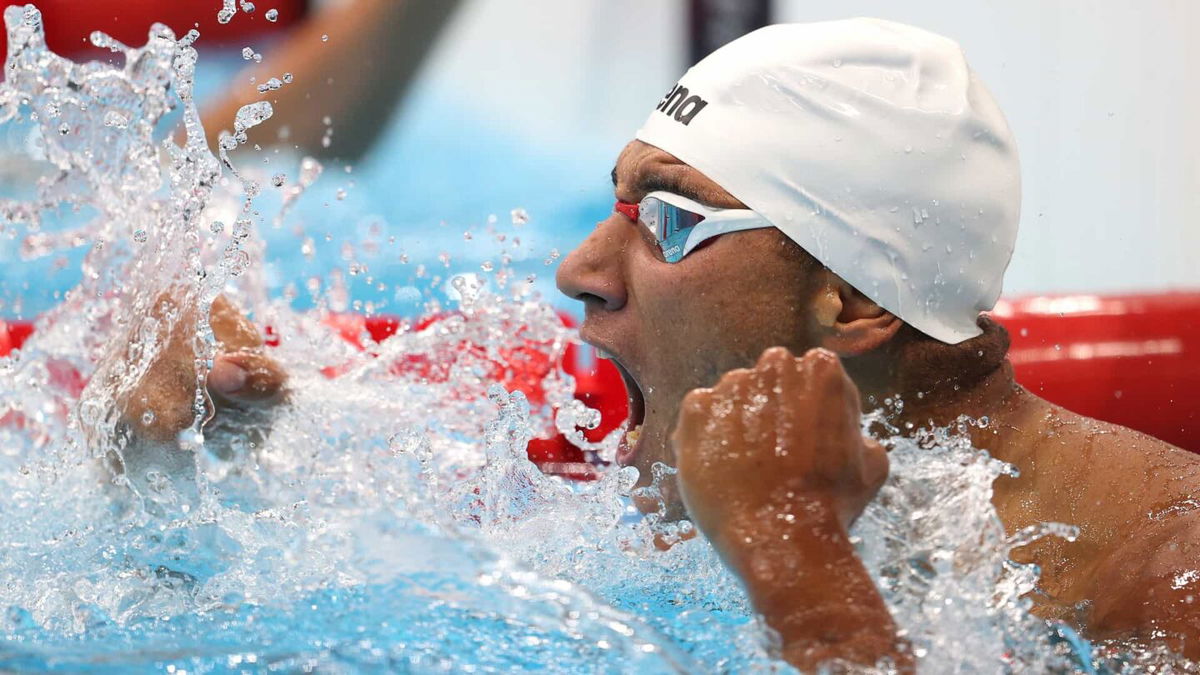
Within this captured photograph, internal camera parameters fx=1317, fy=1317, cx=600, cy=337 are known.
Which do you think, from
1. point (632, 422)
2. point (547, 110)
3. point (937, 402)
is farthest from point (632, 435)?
point (547, 110)

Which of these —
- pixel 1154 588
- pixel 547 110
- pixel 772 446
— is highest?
pixel 772 446

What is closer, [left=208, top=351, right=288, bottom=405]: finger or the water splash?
the water splash

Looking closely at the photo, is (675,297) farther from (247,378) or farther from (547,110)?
(547,110)

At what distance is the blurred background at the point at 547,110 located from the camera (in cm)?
539

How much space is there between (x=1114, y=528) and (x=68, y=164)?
1604 millimetres

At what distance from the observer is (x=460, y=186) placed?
686cm

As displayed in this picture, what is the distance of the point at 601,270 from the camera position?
160 centimetres

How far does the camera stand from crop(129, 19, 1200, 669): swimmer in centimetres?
149

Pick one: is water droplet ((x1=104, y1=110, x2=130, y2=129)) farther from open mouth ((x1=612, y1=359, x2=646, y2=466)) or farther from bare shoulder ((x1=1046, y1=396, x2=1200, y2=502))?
bare shoulder ((x1=1046, y1=396, x2=1200, y2=502))

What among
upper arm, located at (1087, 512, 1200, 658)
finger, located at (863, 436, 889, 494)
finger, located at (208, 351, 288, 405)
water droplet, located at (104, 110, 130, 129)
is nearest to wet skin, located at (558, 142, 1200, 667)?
upper arm, located at (1087, 512, 1200, 658)

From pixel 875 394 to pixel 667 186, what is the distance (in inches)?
13.8

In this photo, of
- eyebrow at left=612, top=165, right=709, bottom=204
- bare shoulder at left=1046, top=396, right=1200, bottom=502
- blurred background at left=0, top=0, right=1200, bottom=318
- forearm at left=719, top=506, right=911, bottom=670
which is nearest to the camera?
forearm at left=719, top=506, right=911, bottom=670

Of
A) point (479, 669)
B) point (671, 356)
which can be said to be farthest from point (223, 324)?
point (479, 669)

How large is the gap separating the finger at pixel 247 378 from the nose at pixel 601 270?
54cm
